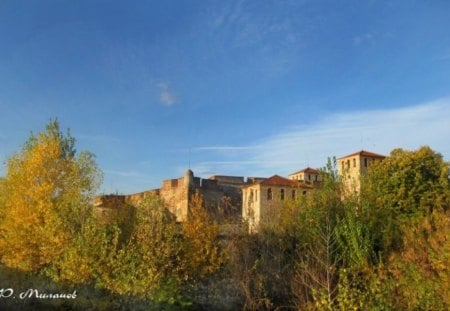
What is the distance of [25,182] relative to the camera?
1975 cm

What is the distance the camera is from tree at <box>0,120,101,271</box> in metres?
17.7

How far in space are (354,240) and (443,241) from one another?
2.56 meters

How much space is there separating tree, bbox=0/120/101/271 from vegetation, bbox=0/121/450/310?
0.14ft

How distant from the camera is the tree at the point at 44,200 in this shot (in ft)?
57.9

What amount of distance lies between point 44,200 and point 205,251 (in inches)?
276

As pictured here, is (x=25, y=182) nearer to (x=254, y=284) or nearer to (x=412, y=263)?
(x=254, y=284)

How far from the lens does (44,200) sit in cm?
1933

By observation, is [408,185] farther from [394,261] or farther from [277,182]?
[277,182]

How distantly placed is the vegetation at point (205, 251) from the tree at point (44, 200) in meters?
0.04

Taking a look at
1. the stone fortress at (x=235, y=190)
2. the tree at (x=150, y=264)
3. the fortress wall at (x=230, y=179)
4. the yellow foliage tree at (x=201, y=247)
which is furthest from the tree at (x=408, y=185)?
the fortress wall at (x=230, y=179)

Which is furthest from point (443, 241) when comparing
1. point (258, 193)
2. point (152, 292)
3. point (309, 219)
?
point (258, 193)

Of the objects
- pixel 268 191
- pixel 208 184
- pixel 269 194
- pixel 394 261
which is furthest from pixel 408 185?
pixel 208 184

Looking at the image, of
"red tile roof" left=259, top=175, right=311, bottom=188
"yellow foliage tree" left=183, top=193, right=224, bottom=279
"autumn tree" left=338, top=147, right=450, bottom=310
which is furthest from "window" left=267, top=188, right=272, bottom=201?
"yellow foliage tree" left=183, top=193, right=224, bottom=279

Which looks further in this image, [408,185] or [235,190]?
[235,190]
